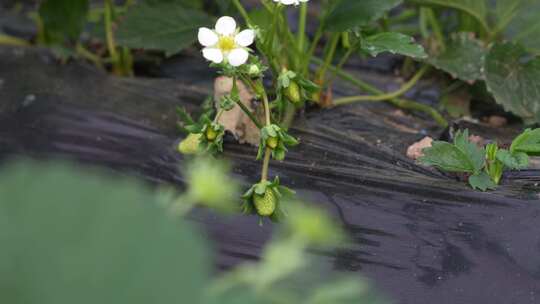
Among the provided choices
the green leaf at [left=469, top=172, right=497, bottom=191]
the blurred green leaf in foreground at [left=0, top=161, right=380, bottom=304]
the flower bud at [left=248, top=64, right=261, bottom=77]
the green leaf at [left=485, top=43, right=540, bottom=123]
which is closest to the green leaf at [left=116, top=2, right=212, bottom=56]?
the flower bud at [left=248, top=64, right=261, bottom=77]

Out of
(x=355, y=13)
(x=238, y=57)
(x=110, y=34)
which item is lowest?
(x=238, y=57)

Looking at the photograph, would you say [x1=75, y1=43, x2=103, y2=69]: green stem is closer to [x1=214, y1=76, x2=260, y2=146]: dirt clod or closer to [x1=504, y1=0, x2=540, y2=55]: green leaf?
[x1=214, y1=76, x2=260, y2=146]: dirt clod

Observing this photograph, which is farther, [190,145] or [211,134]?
[190,145]

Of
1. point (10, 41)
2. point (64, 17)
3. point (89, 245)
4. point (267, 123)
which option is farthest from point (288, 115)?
point (89, 245)

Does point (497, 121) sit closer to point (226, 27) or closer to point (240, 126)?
point (240, 126)

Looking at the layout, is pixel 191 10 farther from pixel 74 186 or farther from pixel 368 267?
pixel 74 186
